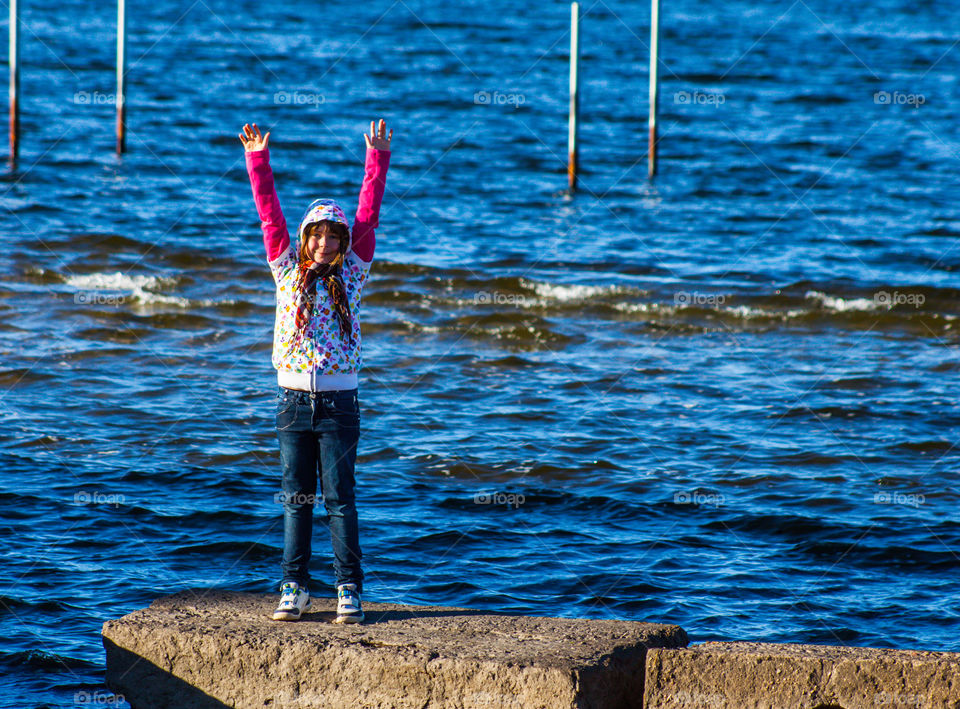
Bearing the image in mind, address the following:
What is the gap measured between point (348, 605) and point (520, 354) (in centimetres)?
666

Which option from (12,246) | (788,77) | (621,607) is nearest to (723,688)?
(621,607)

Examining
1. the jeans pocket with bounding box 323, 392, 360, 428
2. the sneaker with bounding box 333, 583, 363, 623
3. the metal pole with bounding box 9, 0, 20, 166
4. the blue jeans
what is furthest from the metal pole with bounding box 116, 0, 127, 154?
the sneaker with bounding box 333, 583, 363, 623

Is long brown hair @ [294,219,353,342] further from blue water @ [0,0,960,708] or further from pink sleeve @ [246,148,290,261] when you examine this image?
blue water @ [0,0,960,708]

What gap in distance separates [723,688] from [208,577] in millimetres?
3185

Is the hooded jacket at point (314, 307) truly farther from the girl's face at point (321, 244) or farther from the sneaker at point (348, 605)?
the sneaker at point (348, 605)

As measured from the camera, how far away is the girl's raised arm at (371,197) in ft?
17.8

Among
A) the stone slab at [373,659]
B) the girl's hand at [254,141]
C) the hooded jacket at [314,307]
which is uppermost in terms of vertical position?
the girl's hand at [254,141]

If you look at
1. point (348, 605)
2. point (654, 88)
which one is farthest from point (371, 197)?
point (654, 88)

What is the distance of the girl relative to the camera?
529 cm

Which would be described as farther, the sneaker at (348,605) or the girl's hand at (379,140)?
the girl's hand at (379,140)

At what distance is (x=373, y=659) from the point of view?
481 centimetres

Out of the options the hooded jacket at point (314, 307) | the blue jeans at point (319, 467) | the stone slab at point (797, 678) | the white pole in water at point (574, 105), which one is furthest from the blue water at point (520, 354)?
the hooded jacket at point (314, 307)

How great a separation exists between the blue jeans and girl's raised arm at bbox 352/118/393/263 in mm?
657

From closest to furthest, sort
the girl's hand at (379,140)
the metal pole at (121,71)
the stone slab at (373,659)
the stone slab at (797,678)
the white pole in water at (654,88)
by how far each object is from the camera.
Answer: the stone slab at (797,678) < the stone slab at (373,659) < the girl's hand at (379,140) < the white pole in water at (654,88) < the metal pole at (121,71)
